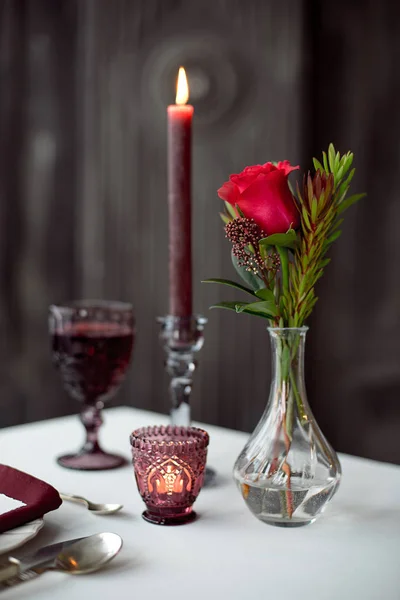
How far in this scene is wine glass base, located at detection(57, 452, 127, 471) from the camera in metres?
0.89

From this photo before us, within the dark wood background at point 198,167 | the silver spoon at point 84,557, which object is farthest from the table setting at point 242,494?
Answer: the dark wood background at point 198,167

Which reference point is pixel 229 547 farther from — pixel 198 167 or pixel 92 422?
pixel 198 167

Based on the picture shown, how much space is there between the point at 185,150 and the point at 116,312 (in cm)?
24

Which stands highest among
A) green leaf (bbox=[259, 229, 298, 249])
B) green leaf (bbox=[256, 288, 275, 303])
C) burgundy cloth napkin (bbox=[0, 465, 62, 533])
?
green leaf (bbox=[259, 229, 298, 249])

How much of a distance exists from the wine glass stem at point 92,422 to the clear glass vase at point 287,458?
0.29 metres

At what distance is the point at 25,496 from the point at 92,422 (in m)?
0.27

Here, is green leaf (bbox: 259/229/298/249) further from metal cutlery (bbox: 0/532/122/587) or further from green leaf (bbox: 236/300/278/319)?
metal cutlery (bbox: 0/532/122/587)

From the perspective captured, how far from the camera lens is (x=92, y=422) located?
94cm

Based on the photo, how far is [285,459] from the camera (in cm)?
68

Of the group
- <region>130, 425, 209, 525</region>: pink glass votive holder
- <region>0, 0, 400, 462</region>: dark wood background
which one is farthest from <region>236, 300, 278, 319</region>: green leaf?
<region>0, 0, 400, 462</region>: dark wood background

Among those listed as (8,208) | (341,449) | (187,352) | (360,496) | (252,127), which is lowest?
(341,449)

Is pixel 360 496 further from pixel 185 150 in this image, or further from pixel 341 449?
pixel 341 449

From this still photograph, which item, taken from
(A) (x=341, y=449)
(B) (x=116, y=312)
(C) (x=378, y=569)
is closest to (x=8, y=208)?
(A) (x=341, y=449)

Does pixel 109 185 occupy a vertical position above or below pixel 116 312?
above
